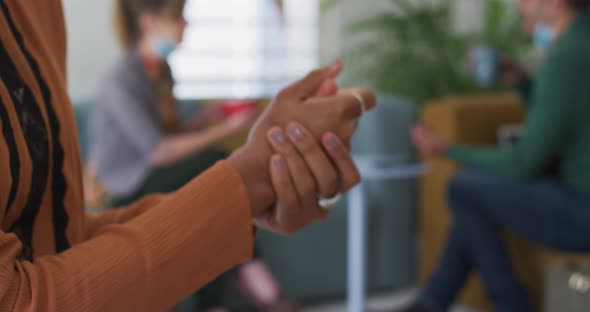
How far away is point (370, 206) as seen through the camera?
2020mm

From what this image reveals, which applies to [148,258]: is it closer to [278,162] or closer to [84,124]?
[278,162]

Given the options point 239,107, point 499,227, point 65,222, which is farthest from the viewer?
point 499,227

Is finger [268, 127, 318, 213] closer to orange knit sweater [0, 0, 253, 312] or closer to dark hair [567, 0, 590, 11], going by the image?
orange knit sweater [0, 0, 253, 312]

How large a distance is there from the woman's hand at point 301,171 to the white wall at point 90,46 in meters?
2.00

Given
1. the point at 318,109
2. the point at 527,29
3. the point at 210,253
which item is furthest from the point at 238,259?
the point at 527,29

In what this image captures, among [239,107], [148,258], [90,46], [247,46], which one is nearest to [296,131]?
[148,258]

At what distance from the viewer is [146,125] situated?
59.6 inches

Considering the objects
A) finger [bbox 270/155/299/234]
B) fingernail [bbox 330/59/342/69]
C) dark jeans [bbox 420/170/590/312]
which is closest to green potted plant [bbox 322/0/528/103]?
dark jeans [bbox 420/170/590/312]

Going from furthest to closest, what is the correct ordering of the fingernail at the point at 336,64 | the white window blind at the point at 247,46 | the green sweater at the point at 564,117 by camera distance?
1. the white window blind at the point at 247,46
2. the green sweater at the point at 564,117
3. the fingernail at the point at 336,64

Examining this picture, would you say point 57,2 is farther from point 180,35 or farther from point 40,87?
point 180,35

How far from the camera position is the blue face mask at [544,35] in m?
1.59

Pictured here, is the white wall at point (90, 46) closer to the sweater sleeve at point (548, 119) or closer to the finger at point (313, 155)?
the sweater sleeve at point (548, 119)

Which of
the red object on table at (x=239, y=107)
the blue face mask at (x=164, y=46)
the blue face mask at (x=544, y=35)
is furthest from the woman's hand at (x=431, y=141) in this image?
the blue face mask at (x=164, y=46)

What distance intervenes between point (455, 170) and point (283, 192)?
140 cm
